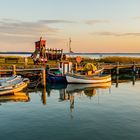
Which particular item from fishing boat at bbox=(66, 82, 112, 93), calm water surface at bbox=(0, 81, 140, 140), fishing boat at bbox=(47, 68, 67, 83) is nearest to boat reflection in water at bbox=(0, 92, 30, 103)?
calm water surface at bbox=(0, 81, 140, 140)

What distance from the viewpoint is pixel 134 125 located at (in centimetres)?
2511

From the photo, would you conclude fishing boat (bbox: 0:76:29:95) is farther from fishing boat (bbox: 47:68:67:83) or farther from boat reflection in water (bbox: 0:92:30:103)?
fishing boat (bbox: 47:68:67:83)

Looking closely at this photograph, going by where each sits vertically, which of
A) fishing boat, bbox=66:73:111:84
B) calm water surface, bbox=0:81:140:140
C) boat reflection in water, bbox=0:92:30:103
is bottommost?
calm water surface, bbox=0:81:140:140

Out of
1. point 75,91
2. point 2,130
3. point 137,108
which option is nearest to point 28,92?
point 75,91

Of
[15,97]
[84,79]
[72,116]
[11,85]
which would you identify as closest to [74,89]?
[84,79]

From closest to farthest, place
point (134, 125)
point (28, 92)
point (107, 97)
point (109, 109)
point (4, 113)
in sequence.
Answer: point (134, 125) → point (4, 113) → point (109, 109) → point (107, 97) → point (28, 92)

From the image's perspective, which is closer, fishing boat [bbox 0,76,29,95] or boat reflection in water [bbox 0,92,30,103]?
boat reflection in water [bbox 0,92,30,103]

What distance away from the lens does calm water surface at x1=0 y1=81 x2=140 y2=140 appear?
22.7m

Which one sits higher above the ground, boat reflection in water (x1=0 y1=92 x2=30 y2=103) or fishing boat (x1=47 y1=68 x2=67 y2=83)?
fishing boat (x1=47 y1=68 x2=67 y2=83)

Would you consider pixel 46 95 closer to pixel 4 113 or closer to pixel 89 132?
pixel 4 113

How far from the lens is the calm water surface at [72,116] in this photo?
22670mm

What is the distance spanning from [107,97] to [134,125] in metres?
14.3

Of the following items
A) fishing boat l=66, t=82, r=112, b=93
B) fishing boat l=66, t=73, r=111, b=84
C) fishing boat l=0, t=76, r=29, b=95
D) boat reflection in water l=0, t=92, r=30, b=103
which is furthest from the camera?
fishing boat l=66, t=73, r=111, b=84

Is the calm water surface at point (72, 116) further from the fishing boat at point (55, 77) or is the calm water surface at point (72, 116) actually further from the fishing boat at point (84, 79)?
the fishing boat at point (55, 77)
